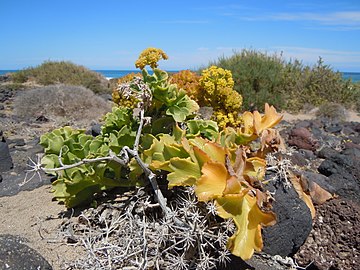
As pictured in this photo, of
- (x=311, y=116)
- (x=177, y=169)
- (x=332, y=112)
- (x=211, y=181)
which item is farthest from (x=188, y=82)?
(x=311, y=116)

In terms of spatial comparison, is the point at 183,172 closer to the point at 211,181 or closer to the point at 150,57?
the point at 211,181

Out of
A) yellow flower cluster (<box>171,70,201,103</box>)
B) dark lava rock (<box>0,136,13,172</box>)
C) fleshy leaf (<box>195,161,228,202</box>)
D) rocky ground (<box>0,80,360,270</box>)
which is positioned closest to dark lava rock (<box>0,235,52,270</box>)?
rocky ground (<box>0,80,360,270</box>)

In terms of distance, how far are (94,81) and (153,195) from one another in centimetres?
2099

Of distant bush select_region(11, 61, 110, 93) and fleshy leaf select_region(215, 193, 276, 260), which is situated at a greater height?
fleshy leaf select_region(215, 193, 276, 260)

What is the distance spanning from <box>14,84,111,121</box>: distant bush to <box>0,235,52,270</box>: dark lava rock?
32.5 ft

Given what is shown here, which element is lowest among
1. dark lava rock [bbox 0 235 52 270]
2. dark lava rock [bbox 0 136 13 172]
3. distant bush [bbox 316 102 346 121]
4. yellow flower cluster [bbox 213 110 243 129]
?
distant bush [bbox 316 102 346 121]

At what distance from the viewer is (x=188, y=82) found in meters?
4.24

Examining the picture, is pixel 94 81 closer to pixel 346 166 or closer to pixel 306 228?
pixel 346 166

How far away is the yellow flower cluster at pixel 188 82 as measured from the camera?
4.04m

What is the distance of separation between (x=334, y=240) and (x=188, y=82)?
2.11m

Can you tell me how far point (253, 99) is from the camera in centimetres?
1449

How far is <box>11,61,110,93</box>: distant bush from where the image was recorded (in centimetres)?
2222

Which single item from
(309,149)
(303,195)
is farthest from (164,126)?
(309,149)

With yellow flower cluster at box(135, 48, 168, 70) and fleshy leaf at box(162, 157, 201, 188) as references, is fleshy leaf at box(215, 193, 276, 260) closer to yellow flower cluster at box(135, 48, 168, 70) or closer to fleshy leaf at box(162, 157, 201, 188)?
fleshy leaf at box(162, 157, 201, 188)
